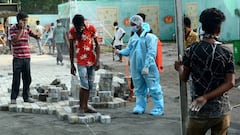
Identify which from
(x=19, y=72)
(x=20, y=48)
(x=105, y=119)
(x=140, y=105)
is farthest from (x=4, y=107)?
(x=140, y=105)

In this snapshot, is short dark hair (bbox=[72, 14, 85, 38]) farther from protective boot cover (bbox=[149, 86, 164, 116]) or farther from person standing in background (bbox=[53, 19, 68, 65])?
person standing in background (bbox=[53, 19, 68, 65])

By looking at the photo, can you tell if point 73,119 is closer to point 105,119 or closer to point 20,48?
point 105,119

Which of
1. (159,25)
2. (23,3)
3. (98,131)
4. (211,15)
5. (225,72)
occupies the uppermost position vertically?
(23,3)

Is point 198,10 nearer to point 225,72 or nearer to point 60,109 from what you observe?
point 60,109

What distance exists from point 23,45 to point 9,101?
1.42 meters

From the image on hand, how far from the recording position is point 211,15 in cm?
377

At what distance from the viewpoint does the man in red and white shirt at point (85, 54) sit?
24.9 feet

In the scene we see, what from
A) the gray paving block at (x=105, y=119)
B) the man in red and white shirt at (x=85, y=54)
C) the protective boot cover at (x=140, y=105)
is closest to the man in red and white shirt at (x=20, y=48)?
the man in red and white shirt at (x=85, y=54)

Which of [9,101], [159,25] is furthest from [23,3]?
[9,101]

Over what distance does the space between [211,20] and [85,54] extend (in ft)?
13.3

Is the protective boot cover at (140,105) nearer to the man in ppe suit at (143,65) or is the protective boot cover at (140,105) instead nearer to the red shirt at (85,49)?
the man in ppe suit at (143,65)

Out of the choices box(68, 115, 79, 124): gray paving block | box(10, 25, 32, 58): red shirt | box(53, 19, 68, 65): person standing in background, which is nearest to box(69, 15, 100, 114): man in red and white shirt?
box(68, 115, 79, 124): gray paving block

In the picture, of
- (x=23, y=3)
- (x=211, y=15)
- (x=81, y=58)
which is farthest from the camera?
(x=23, y=3)

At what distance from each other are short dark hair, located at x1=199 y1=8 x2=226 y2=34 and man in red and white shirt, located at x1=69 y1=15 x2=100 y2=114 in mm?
3948
